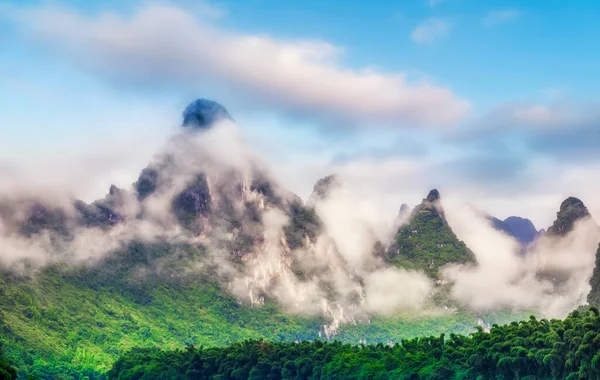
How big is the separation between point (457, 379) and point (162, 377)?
3832cm

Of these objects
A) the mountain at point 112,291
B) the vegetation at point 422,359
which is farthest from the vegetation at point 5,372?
the mountain at point 112,291

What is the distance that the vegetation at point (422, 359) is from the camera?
194 ft

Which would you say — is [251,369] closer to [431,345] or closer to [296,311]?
[431,345]

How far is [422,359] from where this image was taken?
78500mm

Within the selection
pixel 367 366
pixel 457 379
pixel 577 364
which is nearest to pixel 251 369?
pixel 367 366

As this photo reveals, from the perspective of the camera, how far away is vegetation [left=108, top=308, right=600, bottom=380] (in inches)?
2331

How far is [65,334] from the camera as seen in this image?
458 feet

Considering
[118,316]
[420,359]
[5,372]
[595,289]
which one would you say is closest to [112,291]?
[118,316]

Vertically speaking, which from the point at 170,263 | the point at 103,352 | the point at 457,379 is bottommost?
the point at 457,379

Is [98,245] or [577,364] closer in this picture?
[577,364]

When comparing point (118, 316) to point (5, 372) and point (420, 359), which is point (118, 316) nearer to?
point (420, 359)

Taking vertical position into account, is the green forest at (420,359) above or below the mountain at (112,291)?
below

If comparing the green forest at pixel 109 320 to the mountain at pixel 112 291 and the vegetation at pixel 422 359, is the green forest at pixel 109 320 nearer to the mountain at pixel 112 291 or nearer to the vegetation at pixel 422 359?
the mountain at pixel 112 291

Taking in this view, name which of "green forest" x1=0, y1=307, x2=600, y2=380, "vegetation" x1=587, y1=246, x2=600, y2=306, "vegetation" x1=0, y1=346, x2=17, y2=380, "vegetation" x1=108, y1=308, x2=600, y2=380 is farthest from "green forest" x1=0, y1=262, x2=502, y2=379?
"vegetation" x1=587, y1=246, x2=600, y2=306
